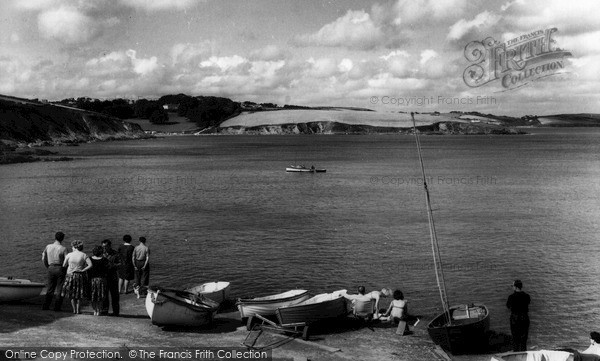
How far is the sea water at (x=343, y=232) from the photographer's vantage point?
29484mm

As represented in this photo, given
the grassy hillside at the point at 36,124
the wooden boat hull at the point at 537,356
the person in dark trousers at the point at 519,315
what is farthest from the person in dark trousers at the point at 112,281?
the grassy hillside at the point at 36,124

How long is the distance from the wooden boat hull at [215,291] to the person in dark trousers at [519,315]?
34.6ft

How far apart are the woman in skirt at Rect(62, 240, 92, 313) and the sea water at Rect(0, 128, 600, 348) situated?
1132cm

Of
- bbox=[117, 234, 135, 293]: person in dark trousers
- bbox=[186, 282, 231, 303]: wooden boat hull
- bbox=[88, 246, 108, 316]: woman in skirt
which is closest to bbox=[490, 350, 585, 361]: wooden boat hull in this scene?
bbox=[186, 282, 231, 303]: wooden boat hull

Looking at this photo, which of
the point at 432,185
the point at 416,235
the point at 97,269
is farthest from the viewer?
the point at 432,185

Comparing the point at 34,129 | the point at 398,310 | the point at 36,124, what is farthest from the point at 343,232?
the point at 36,124

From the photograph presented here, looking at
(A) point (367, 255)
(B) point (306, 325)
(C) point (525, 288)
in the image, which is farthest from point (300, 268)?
(B) point (306, 325)

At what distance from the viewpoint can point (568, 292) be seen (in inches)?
1128

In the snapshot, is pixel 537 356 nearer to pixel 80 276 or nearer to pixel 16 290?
pixel 80 276

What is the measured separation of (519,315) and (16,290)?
15845mm

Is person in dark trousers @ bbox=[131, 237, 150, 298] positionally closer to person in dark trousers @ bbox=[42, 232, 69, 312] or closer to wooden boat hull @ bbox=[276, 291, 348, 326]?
person in dark trousers @ bbox=[42, 232, 69, 312]

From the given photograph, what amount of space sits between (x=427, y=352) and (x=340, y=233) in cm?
2643

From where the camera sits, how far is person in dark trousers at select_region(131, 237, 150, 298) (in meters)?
21.3

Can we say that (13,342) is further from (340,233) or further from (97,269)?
(340,233)
